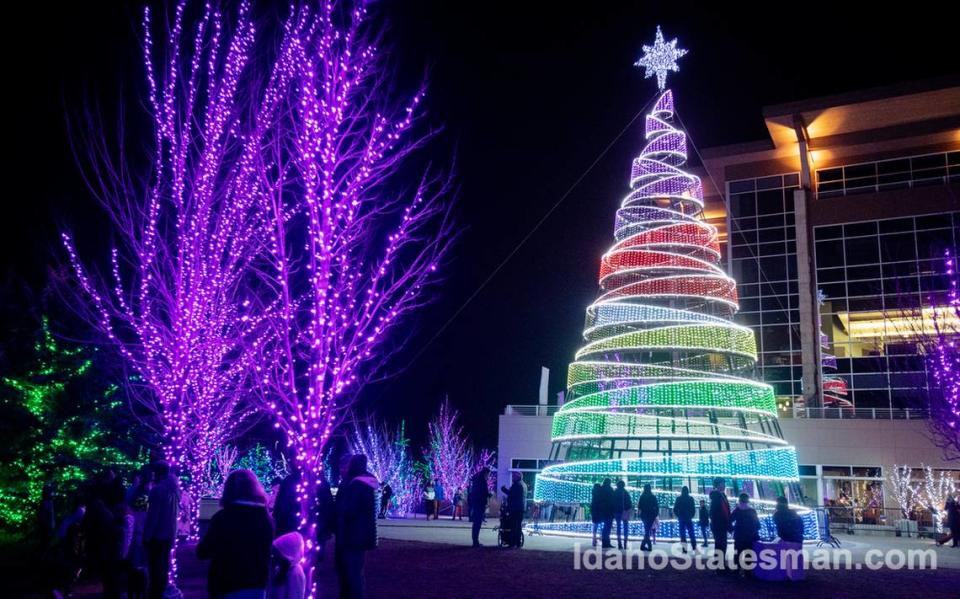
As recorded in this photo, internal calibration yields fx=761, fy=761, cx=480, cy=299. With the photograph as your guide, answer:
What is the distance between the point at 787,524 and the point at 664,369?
865 cm

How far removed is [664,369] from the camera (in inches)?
829

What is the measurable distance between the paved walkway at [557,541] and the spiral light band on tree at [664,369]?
4.85ft

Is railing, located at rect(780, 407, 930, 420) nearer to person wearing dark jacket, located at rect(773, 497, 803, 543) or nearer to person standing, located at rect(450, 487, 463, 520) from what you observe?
person standing, located at rect(450, 487, 463, 520)

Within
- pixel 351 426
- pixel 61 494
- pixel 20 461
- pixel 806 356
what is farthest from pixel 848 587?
pixel 351 426

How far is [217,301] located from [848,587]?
1039 centimetres

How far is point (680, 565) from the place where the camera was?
1420 cm

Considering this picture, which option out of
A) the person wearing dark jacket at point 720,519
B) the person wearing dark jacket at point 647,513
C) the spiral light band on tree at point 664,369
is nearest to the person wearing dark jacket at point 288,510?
the person wearing dark jacket at point 720,519

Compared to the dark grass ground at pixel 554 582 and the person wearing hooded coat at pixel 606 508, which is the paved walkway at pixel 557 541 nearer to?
the person wearing hooded coat at pixel 606 508

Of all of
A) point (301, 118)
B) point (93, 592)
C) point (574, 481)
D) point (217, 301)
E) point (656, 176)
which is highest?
point (656, 176)

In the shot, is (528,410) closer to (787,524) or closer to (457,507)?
(457,507)

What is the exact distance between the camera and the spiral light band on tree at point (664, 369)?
1959 cm

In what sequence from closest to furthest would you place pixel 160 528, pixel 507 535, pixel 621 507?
1. pixel 160 528
2. pixel 621 507
3. pixel 507 535

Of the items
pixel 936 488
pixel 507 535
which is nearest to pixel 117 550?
pixel 507 535

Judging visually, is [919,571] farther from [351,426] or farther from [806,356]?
[351,426]
